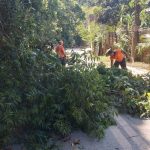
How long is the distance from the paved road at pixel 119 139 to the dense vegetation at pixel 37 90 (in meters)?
0.18

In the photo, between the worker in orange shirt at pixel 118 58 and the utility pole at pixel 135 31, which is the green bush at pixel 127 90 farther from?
the utility pole at pixel 135 31

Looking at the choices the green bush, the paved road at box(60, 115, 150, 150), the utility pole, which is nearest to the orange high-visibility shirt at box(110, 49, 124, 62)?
the green bush

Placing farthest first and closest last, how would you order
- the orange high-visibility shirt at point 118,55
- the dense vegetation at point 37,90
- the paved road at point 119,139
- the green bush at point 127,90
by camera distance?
the orange high-visibility shirt at point 118,55 → the green bush at point 127,90 → the paved road at point 119,139 → the dense vegetation at point 37,90

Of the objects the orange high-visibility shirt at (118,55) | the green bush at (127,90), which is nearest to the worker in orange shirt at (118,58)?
the orange high-visibility shirt at (118,55)

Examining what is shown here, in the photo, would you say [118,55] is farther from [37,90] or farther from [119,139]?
[37,90]

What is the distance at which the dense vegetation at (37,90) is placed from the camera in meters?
6.49

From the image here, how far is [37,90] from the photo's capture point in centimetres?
693

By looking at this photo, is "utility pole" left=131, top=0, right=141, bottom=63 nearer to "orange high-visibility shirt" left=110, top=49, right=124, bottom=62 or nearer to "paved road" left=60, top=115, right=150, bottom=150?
"orange high-visibility shirt" left=110, top=49, right=124, bottom=62

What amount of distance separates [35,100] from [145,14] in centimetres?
1582

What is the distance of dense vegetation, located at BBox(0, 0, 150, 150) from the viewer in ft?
21.3

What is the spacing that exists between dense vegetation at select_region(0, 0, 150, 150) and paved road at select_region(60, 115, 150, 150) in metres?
0.18

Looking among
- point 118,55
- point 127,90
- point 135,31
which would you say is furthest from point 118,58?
point 135,31

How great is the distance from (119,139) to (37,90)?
1.99 metres

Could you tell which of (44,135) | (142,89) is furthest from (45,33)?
(142,89)
